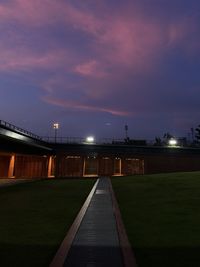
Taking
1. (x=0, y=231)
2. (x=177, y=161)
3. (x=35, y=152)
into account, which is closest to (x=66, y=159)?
(x=35, y=152)

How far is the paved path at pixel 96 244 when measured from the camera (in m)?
8.29

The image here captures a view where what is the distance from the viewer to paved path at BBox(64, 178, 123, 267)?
8289 mm

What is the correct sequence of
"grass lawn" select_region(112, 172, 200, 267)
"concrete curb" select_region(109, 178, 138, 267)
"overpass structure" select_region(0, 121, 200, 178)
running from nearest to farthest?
"concrete curb" select_region(109, 178, 138, 267)
"grass lawn" select_region(112, 172, 200, 267)
"overpass structure" select_region(0, 121, 200, 178)

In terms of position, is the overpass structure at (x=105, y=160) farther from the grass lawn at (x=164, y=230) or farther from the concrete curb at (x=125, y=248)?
the concrete curb at (x=125, y=248)

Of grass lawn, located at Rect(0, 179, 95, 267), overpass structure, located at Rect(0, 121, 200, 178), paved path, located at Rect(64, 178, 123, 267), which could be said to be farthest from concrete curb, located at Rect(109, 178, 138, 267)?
overpass structure, located at Rect(0, 121, 200, 178)

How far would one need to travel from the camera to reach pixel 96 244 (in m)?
10.0

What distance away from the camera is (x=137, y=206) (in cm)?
1853

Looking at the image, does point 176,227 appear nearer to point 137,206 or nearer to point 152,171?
point 137,206

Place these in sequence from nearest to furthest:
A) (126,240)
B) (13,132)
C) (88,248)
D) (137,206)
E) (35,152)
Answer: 1. (88,248)
2. (126,240)
3. (137,206)
4. (13,132)
5. (35,152)

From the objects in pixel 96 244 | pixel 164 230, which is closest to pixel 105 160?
pixel 164 230

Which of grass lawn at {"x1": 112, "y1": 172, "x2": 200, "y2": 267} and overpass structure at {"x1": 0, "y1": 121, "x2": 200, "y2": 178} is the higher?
overpass structure at {"x1": 0, "y1": 121, "x2": 200, "y2": 178}

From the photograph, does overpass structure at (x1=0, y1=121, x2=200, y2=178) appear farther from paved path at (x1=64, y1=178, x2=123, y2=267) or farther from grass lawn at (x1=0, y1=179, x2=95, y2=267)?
paved path at (x1=64, y1=178, x2=123, y2=267)

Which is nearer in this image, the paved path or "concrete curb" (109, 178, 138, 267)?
"concrete curb" (109, 178, 138, 267)

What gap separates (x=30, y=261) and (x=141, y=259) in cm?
286
